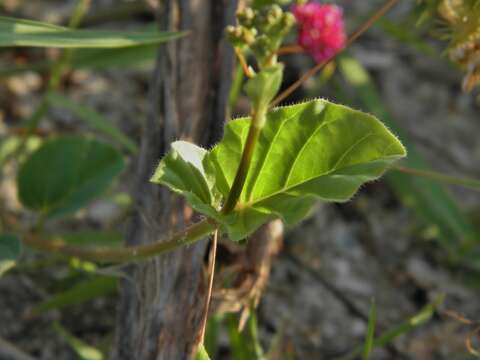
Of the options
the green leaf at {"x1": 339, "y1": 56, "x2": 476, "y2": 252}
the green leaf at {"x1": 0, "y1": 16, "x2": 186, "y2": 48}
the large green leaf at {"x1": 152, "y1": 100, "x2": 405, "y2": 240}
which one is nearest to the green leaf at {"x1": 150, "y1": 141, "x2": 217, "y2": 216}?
the large green leaf at {"x1": 152, "y1": 100, "x2": 405, "y2": 240}

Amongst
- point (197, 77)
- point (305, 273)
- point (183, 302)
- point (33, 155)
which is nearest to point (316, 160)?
point (183, 302)

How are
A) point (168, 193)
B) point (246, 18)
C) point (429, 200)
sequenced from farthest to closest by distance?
point (429, 200), point (168, 193), point (246, 18)

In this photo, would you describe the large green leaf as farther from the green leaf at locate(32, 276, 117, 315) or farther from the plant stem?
the green leaf at locate(32, 276, 117, 315)

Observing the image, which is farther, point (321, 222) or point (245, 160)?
point (321, 222)

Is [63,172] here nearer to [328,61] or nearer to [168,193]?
[168,193]

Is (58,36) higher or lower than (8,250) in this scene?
higher

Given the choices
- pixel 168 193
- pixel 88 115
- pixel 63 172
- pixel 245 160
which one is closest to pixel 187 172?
pixel 245 160

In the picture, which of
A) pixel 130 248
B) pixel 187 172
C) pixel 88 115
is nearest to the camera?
pixel 187 172
